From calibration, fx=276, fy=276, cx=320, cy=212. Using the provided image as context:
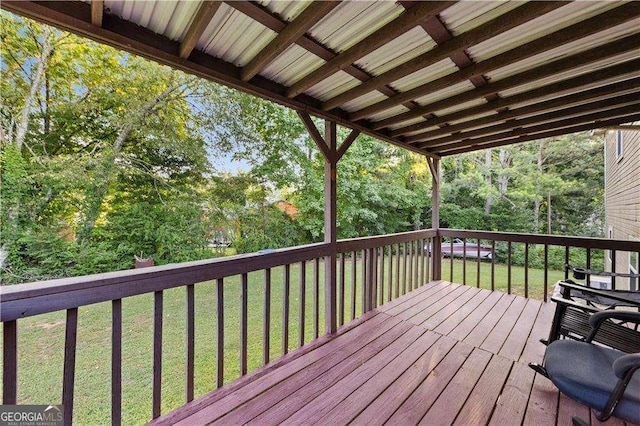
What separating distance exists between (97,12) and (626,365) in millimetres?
2802

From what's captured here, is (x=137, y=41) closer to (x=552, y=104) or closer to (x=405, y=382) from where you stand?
(x=405, y=382)

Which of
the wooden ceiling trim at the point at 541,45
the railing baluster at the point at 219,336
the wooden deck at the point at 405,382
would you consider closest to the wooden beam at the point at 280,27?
the wooden ceiling trim at the point at 541,45

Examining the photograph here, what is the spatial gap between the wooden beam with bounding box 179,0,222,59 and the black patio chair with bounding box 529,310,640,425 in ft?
7.71

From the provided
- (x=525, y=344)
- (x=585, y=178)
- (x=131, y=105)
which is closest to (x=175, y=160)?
(x=131, y=105)

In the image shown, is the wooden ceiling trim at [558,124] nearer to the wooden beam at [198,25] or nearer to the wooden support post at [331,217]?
the wooden support post at [331,217]

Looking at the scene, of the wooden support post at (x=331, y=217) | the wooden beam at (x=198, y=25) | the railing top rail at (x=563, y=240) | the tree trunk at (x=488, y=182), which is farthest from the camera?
the tree trunk at (x=488, y=182)

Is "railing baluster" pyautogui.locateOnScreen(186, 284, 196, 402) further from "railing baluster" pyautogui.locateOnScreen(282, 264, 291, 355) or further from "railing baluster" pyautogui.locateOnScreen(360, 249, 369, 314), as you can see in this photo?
"railing baluster" pyautogui.locateOnScreen(360, 249, 369, 314)

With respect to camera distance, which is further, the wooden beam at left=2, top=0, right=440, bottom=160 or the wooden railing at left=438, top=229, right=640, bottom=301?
the wooden railing at left=438, top=229, right=640, bottom=301

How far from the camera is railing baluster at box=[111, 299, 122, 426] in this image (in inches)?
60.2

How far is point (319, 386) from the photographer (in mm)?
1949

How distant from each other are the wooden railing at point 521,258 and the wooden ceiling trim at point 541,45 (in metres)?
2.65

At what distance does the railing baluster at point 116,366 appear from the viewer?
1528 millimetres

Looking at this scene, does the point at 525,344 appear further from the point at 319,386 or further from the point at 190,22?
the point at 190,22

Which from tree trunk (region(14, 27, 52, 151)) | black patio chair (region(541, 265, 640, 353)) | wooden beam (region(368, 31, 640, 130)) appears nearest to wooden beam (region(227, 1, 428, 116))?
wooden beam (region(368, 31, 640, 130))
